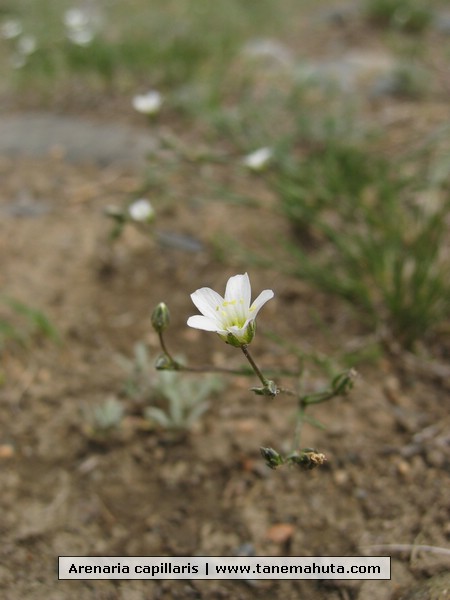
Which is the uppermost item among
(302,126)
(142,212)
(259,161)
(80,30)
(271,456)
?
(80,30)

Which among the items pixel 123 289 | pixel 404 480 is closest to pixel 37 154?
pixel 123 289

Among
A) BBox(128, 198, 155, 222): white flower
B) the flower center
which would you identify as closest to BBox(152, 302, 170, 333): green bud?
the flower center

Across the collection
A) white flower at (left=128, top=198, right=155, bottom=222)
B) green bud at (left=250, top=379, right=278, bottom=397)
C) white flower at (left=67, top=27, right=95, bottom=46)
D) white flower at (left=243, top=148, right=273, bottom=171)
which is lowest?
green bud at (left=250, top=379, right=278, bottom=397)

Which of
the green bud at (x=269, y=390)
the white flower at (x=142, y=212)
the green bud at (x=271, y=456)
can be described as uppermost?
the white flower at (x=142, y=212)

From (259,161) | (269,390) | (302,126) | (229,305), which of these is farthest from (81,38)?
(269,390)

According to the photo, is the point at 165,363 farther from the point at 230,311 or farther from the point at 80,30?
the point at 80,30

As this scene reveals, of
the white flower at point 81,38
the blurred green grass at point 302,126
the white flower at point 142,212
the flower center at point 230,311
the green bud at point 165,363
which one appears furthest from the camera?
the white flower at point 81,38

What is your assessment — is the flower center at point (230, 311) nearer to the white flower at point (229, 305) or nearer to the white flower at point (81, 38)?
the white flower at point (229, 305)

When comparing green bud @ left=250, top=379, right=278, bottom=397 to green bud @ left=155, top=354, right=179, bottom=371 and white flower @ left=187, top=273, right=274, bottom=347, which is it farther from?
green bud @ left=155, top=354, right=179, bottom=371

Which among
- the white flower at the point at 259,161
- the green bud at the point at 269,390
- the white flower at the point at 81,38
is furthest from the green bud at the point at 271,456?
the white flower at the point at 81,38

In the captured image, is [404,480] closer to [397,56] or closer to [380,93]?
[380,93]

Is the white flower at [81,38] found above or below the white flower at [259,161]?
above
